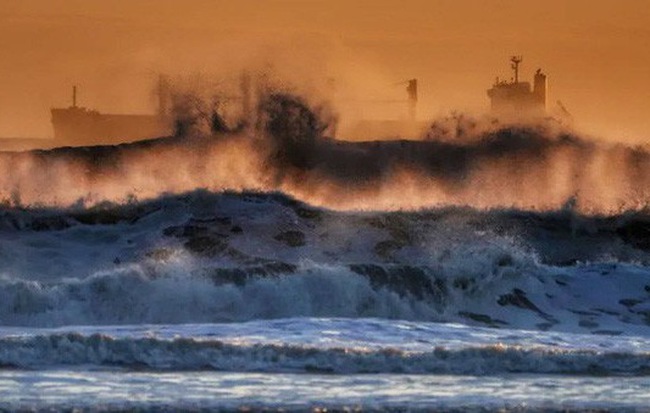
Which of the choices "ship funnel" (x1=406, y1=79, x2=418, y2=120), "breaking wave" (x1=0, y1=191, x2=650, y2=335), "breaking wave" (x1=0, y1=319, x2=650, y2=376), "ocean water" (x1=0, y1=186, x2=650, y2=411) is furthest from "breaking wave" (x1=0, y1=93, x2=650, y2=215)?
"ship funnel" (x1=406, y1=79, x2=418, y2=120)

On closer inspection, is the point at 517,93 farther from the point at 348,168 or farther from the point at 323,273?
the point at 323,273

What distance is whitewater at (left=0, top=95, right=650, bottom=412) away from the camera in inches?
717

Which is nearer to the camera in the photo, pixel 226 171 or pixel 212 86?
pixel 226 171

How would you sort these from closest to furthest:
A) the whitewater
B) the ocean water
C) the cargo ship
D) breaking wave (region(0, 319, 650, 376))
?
the ocean water < the whitewater < breaking wave (region(0, 319, 650, 376)) < the cargo ship

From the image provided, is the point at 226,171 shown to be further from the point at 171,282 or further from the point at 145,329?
the point at 145,329

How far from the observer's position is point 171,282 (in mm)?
26484

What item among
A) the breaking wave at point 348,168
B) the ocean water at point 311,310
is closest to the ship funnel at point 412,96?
the breaking wave at point 348,168

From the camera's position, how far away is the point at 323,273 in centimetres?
2730

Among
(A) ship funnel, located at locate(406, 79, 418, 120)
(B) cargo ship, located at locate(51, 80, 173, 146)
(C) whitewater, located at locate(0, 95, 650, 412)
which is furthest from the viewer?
(A) ship funnel, located at locate(406, 79, 418, 120)

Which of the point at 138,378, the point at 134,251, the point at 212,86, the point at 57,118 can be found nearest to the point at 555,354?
the point at 138,378

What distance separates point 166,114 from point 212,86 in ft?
5.01

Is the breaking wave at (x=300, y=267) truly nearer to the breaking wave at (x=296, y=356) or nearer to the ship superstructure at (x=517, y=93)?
the breaking wave at (x=296, y=356)

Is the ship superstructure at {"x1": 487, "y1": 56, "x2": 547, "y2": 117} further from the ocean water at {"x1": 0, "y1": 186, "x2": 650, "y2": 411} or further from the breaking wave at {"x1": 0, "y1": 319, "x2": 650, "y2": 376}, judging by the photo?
the breaking wave at {"x1": 0, "y1": 319, "x2": 650, "y2": 376}

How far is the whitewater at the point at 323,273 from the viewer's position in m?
18.2
